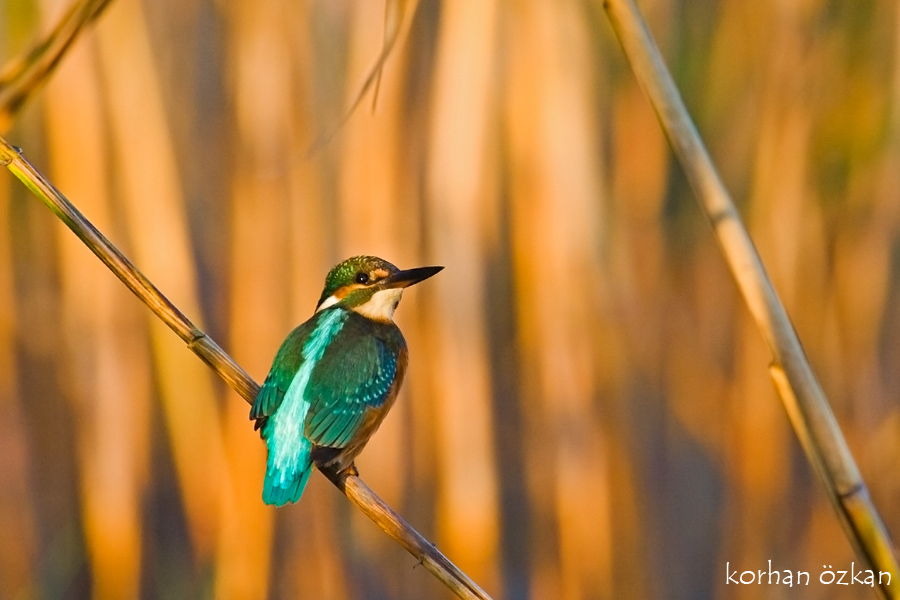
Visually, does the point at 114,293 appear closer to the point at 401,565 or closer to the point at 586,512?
the point at 401,565

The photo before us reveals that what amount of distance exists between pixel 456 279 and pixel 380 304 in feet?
1.31

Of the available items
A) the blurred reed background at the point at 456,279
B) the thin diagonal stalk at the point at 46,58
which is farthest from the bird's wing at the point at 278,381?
the blurred reed background at the point at 456,279

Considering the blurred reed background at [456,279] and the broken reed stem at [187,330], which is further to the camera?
the blurred reed background at [456,279]

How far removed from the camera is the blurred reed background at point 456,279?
1796 millimetres

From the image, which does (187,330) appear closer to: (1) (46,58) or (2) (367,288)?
(1) (46,58)

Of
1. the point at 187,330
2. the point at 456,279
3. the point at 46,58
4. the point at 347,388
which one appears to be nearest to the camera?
the point at 46,58

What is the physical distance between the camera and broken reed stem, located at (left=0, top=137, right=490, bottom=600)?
2.63 ft

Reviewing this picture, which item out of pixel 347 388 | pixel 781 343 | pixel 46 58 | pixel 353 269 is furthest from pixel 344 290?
pixel 781 343

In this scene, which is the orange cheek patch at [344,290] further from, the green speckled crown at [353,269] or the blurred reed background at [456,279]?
the blurred reed background at [456,279]

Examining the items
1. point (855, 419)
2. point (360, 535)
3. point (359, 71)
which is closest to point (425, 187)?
point (359, 71)

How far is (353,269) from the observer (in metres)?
1.48

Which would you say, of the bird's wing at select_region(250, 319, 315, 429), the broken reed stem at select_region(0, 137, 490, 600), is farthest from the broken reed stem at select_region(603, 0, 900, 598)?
the bird's wing at select_region(250, 319, 315, 429)

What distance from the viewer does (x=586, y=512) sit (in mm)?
1928

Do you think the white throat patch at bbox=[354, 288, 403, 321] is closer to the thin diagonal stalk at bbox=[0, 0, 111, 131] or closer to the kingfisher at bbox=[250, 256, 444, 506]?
the kingfisher at bbox=[250, 256, 444, 506]
